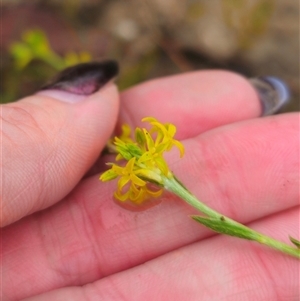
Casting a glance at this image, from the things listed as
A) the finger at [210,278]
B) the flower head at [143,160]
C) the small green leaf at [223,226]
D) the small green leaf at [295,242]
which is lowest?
the finger at [210,278]

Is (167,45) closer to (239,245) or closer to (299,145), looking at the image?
(299,145)

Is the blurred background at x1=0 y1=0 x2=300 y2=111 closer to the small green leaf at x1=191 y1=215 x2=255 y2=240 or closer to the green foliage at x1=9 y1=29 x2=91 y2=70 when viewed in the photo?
the green foliage at x1=9 y1=29 x2=91 y2=70

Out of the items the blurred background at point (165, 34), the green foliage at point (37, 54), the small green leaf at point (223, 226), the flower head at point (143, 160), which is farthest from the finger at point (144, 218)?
the blurred background at point (165, 34)

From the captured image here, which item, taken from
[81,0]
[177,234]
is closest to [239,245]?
[177,234]

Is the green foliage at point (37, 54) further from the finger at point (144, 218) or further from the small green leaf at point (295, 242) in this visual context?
the small green leaf at point (295, 242)

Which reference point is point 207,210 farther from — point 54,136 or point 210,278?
point 54,136

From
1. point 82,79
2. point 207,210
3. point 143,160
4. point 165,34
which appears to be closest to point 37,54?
point 165,34
